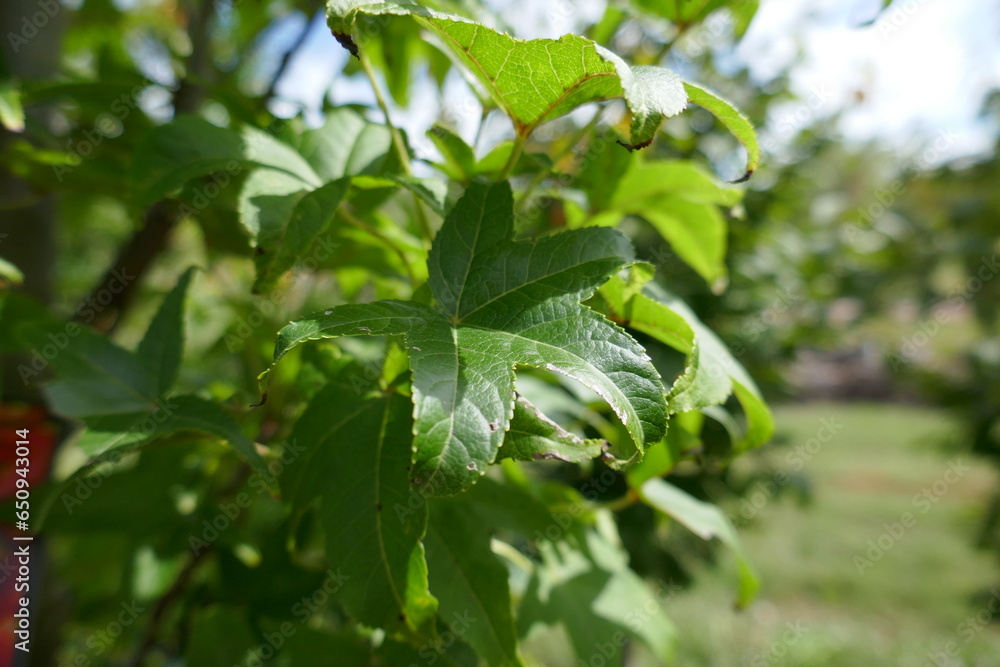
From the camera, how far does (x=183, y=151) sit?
66cm

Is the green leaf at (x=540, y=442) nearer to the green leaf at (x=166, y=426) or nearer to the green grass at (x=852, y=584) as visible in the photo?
the green leaf at (x=166, y=426)

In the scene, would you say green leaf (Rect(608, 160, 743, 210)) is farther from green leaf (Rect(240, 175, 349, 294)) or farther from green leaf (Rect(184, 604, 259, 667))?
green leaf (Rect(184, 604, 259, 667))

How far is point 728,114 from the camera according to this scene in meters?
0.52

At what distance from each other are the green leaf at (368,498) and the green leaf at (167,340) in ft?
0.69

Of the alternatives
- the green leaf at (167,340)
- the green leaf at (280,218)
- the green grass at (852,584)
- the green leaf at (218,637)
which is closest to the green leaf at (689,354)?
the green leaf at (280,218)

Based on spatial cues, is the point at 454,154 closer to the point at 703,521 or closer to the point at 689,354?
the point at 689,354

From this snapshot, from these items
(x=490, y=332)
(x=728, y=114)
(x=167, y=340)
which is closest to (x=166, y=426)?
(x=167, y=340)

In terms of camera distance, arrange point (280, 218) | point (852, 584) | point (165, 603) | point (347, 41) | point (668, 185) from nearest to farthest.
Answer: point (347, 41) < point (280, 218) < point (668, 185) < point (165, 603) < point (852, 584)

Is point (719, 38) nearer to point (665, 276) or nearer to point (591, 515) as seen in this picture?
point (665, 276)

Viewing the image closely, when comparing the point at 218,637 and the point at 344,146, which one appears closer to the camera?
the point at 344,146

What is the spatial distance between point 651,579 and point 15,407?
1531 mm

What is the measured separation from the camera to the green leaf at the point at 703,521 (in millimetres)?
838

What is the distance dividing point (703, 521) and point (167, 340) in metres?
0.73

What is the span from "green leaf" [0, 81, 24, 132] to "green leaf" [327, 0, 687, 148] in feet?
1.68
